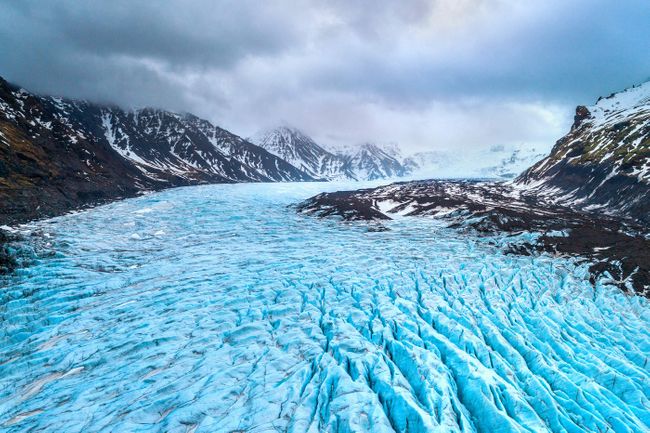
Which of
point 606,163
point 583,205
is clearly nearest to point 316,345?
point 583,205

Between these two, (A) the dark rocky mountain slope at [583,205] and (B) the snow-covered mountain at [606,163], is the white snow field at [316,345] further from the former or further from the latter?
(B) the snow-covered mountain at [606,163]

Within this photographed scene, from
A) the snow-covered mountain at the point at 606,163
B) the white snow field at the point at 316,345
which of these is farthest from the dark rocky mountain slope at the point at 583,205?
the white snow field at the point at 316,345

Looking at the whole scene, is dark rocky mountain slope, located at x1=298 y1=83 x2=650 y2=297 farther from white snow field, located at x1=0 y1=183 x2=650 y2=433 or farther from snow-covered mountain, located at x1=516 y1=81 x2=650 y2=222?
white snow field, located at x1=0 y1=183 x2=650 y2=433

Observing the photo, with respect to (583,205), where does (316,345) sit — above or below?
below

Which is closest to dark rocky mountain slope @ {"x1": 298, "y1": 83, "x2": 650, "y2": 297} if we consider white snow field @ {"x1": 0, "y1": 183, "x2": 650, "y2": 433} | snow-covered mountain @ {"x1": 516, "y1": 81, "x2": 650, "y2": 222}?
snow-covered mountain @ {"x1": 516, "y1": 81, "x2": 650, "y2": 222}

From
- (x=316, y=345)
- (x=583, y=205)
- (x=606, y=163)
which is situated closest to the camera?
(x=316, y=345)

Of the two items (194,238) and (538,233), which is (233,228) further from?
(538,233)

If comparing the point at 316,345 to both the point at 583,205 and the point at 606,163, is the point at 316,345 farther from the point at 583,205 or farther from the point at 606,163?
the point at 606,163
